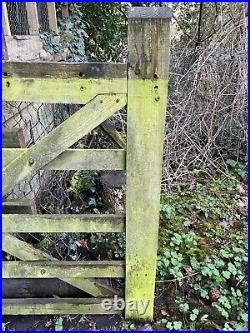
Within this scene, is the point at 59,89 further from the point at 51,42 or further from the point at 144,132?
the point at 51,42

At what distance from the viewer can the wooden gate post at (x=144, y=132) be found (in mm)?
1304

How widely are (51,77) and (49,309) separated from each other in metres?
1.52

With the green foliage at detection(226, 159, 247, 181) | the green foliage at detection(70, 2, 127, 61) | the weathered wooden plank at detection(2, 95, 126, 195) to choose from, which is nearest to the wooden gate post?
the weathered wooden plank at detection(2, 95, 126, 195)

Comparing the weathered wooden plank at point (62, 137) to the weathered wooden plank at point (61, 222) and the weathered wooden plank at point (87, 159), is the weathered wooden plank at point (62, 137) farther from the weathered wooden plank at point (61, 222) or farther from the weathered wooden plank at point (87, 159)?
the weathered wooden plank at point (61, 222)

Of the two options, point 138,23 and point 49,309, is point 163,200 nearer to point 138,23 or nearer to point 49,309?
point 49,309

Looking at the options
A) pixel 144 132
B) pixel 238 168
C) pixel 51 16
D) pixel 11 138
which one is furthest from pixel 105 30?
pixel 144 132

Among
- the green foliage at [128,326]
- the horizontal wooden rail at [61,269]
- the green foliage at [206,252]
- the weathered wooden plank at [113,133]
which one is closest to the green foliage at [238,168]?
the green foliage at [206,252]

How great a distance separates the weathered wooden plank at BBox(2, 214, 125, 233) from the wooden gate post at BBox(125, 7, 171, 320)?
0.32 feet

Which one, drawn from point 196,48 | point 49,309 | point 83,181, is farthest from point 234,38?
point 49,309

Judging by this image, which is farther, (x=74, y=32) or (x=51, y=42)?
(x=74, y=32)

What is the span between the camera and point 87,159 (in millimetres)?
1537

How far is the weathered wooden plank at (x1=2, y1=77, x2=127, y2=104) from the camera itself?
1.37 m

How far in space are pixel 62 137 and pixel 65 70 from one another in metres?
0.30

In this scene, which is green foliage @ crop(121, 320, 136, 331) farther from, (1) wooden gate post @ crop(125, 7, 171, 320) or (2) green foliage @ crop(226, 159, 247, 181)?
(2) green foliage @ crop(226, 159, 247, 181)
